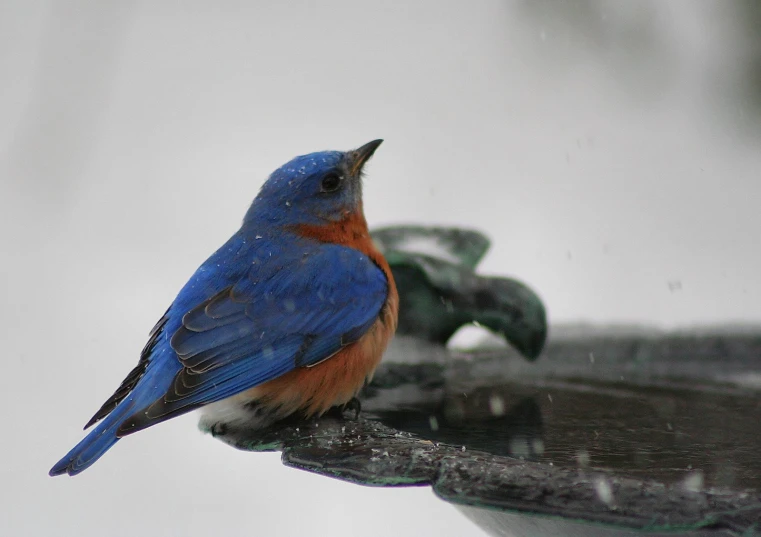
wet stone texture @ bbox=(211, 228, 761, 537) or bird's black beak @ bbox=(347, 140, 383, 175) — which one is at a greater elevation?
bird's black beak @ bbox=(347, 140, 383, 175)

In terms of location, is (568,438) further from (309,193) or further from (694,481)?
(309,193)

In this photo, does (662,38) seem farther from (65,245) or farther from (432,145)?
(65,245)

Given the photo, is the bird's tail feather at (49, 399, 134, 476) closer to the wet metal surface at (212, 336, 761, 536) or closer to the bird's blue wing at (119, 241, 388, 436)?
the bird's blue wing at (119, 241, 388, 436)

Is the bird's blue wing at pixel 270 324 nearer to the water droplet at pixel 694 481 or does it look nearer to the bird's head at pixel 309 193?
the bird's head at pixel 309 193

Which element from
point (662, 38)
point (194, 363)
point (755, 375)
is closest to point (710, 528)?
point (194, 363)

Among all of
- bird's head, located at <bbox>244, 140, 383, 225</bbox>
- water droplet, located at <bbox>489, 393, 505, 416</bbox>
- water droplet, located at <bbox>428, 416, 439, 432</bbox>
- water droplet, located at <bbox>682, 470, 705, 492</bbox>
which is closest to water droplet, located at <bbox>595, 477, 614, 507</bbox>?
water droplet, located at <bbox>682, 470, 705, 492</bbox>

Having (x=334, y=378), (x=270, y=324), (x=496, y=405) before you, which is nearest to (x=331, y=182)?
(x=270, y=324)

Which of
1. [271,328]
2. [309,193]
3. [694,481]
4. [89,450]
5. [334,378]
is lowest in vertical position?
[694,481]

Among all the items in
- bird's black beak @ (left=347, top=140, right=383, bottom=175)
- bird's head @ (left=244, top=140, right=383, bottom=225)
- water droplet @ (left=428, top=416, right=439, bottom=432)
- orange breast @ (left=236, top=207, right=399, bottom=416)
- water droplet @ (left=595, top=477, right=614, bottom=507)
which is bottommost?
water droplet @ (left=595, top=477, right=614, bottom=507)
